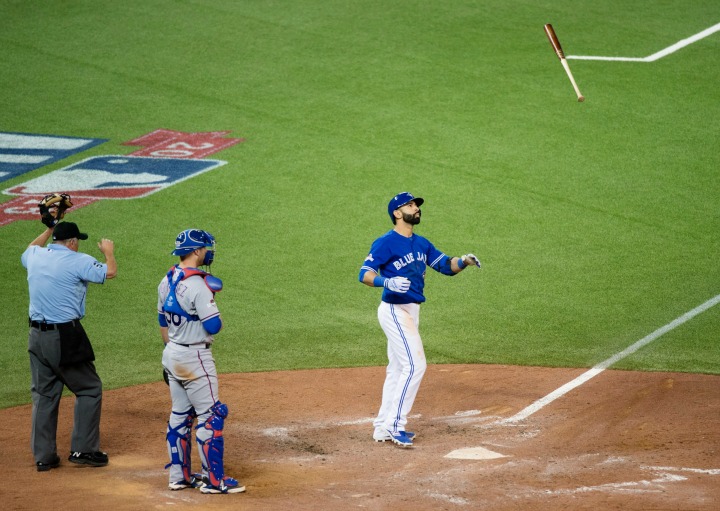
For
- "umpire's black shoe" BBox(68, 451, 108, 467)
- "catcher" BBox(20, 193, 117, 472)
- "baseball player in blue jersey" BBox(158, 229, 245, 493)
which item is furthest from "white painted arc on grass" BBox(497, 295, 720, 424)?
"catcher" BBox(20, 193, 117, 472)

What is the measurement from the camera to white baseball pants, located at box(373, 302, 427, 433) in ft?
25.8

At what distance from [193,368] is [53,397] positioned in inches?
49.7

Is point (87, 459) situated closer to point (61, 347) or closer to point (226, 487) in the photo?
point (61, 347)

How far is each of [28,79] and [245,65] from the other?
3.59 m

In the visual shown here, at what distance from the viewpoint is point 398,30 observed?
1859cm

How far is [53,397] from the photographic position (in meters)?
7.51

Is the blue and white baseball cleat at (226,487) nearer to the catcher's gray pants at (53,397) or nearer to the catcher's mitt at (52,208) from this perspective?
the catcher's gray pants at (53,397)

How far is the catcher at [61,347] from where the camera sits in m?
7.45

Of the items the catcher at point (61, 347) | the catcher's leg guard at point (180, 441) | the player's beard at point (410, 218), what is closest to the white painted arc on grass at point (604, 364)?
the player's beard at point (410, 218)

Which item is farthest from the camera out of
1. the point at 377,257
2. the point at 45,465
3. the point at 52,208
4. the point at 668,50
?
the point at 668,50

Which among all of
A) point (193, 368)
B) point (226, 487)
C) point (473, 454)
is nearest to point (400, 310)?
point (473, 454)

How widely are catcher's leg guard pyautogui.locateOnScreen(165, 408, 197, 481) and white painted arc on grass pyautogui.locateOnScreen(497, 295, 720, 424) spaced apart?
258 cm

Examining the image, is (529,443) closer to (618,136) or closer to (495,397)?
(495,397)

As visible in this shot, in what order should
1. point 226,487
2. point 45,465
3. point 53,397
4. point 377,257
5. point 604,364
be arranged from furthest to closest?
point 604,364 < point 377,257 < point 53,397 < point 45,465 < point 226,487
